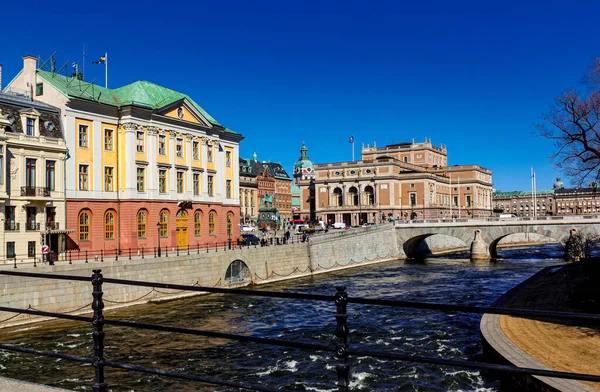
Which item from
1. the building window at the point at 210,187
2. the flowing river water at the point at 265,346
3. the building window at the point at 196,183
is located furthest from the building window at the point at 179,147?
the flowing river water at the point at 265,346

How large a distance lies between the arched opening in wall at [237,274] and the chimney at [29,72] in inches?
875

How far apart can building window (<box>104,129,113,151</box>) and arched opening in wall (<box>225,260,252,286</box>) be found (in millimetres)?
14516

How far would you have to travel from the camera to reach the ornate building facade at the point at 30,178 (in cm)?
3862

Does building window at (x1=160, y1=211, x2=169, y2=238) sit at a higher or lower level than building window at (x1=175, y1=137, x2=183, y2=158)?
lower

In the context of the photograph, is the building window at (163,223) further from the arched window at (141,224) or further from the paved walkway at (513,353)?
the paved walkway at (513,353)

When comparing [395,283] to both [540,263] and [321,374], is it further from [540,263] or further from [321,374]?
[321,374]

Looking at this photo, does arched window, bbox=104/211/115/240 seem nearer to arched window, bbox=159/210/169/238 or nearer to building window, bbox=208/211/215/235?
arched window, bbox=159/210/169/238

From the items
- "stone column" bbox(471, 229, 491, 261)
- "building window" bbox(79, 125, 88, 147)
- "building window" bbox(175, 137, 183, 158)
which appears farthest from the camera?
"stone column" bbox(471, 229, 491, 261)

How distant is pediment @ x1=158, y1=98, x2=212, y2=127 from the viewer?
51819 millimetres

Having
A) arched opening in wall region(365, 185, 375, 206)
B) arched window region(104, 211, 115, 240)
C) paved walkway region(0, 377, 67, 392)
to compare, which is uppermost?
arched opening in wall region(365, 185, 375, 206)

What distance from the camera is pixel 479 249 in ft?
260

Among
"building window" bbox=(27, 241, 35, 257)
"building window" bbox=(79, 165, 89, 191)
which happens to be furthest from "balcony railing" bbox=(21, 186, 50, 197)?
"building window" bbox=(79, 165, 89, 191)

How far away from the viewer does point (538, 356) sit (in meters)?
16.8

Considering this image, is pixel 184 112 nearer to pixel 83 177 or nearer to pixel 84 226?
pixel 83 177
